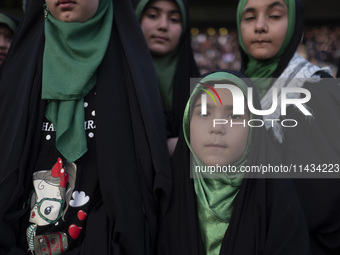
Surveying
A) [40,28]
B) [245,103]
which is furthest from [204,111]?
[40,28]

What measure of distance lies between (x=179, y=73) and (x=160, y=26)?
0.99 feet

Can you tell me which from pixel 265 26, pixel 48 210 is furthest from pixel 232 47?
pixel 48 210

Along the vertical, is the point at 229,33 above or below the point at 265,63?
above

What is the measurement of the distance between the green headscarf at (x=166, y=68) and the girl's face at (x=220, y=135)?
0.66 meters

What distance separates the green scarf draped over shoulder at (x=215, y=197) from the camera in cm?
165

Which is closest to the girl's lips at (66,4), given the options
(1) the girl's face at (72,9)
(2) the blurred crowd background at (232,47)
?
(1) the girl's face at (72,9)

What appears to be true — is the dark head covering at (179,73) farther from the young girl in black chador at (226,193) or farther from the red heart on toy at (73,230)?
the red heart on toy at (73,230)

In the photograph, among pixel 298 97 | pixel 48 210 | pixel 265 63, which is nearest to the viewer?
pixel 48 210

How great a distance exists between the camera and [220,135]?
164 centimetres

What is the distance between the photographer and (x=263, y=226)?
5.17 feet

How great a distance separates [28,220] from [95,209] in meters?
0.29

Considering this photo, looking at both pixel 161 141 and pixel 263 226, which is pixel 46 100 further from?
pixel 263 226

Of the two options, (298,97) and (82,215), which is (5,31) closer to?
(82,215)

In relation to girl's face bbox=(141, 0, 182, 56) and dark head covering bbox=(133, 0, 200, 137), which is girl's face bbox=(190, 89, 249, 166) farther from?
girl's face bbox=(141, 0, 182, 56)
